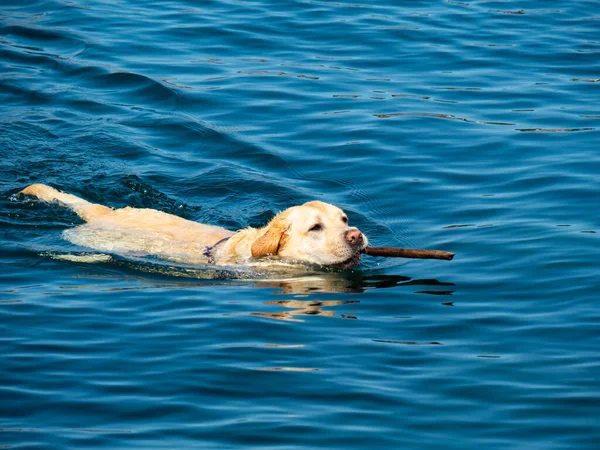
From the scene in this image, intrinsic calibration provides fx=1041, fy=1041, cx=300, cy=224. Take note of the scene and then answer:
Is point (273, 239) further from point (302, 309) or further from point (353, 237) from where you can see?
point (302, 309)

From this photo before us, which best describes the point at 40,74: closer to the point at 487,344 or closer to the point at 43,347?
the point at 43,347

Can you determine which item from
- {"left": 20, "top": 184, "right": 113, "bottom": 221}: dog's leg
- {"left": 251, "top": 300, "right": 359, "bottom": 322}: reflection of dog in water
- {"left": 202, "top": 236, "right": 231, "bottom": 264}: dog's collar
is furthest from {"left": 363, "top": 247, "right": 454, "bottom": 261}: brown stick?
{"left": 20, "top": 184, "right": 113, "bottom": 221}: dog's leg

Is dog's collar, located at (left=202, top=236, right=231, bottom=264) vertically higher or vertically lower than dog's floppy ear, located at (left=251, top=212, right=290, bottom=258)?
lower

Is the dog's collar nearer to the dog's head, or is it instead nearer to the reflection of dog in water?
the dog's head

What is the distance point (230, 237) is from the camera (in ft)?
36.9

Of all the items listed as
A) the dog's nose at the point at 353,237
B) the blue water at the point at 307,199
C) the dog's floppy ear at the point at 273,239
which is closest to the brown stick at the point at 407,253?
the dog's nose at the point at 353,237

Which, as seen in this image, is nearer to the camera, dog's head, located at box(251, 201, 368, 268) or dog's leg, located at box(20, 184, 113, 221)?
dog's head, located at box(251, 201, 368, 268)

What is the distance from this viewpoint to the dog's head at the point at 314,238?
10.5 meters

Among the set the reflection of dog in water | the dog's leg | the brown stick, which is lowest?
the reflection of dog in water

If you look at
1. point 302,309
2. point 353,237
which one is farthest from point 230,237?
point 302,309

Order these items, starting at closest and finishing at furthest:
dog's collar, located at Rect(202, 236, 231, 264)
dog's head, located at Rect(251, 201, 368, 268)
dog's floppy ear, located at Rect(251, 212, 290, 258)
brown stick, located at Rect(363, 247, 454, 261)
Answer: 1. brown stick, located at Rect(363, 247, 454, 261)
2. dog's head, located at Rect(251, 201, 368, 268)
3. dog's floppy ear, located at Rect(251, 212, 290, 258)
4. dog's collar, located at Rect(202, 236, 231, 264)

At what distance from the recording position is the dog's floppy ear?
10812 millimetres

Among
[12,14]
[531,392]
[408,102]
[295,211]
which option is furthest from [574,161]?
[12,14]

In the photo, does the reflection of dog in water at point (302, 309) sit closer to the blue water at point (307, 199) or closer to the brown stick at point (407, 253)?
the blue water at point (307, 199)
